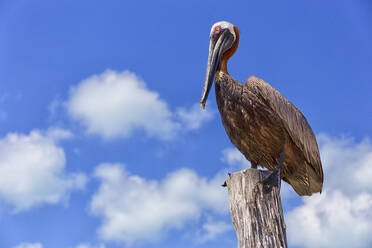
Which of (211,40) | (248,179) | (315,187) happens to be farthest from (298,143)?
(211,40)

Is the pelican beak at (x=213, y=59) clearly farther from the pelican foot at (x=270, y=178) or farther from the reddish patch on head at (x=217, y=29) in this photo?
the pelican foot at (x=270, y=178)

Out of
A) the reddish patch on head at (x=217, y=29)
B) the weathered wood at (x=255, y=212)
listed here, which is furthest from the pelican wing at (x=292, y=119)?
the weathered wood at (x=255, y=212)

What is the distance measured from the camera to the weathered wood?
416 cm

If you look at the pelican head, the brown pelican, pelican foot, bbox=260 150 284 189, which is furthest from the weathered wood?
the pelican head

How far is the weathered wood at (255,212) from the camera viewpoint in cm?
416

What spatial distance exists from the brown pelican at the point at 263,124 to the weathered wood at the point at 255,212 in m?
0.58

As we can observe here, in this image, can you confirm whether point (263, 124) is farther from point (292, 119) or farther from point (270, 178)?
point (270, 178)

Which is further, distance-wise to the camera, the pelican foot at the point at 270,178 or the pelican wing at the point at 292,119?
the pelican wing at the point at 292,119

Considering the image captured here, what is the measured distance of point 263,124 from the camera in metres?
5.17

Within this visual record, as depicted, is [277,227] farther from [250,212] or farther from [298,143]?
[298,143]

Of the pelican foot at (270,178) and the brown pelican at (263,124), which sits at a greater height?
the brown pelican at (263,124)

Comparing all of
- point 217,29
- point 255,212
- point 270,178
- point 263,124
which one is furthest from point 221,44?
point 255,212

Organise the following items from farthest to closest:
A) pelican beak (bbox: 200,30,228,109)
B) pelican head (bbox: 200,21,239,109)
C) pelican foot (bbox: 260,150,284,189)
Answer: pelican head (bbox: 200,21,239,109) → pelican beak (bbox: 200,30,228,109) → pelican foot (bbox: 260,150,284,189)

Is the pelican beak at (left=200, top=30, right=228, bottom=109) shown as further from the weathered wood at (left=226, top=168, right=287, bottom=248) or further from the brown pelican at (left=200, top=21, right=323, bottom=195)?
the weathered wood at (left=226, top=168, right=287, bottom=248)
